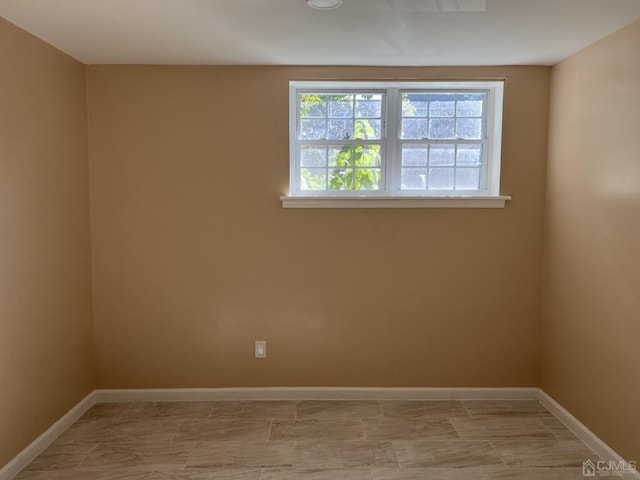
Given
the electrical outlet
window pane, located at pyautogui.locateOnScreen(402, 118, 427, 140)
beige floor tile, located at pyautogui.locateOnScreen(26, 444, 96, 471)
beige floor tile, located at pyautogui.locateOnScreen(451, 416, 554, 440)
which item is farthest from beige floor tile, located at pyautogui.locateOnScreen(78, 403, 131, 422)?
window pane, located at pyautogui.locateOnScreen(402, 118, 427, 140)

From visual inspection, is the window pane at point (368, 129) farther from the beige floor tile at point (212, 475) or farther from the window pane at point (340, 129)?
the beige floor tile at point (212, 475)

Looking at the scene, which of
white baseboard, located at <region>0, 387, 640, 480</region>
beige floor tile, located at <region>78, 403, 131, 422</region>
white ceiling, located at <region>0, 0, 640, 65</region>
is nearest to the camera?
white ceiling, located at <region>0, 0, 640, 65</region>

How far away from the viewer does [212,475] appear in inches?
88.8

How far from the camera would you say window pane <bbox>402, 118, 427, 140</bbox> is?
315 cm

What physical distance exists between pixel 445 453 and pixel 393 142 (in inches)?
80.5

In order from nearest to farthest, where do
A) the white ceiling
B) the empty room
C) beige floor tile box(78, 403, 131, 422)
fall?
the white ceiling
the empty room
beige floor tile box(78, 403, 131, 422)

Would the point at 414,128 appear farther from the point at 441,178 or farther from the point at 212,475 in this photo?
the point at 212,475

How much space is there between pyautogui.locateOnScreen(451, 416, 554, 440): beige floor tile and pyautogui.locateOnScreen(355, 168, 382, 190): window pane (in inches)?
66.5

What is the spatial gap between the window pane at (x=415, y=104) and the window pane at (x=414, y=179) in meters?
0.41

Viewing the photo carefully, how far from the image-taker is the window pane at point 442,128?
124 inches

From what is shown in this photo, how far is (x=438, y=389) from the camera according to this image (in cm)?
312

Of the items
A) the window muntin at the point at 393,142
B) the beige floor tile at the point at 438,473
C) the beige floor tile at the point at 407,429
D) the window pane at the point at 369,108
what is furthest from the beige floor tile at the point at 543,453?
the window pane at the point at 369,108

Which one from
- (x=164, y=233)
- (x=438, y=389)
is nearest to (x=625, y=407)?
(x=438, y=389)

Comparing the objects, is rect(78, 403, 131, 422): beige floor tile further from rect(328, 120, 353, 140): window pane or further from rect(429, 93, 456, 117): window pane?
rect(429, 93, 456, 117): window pane
